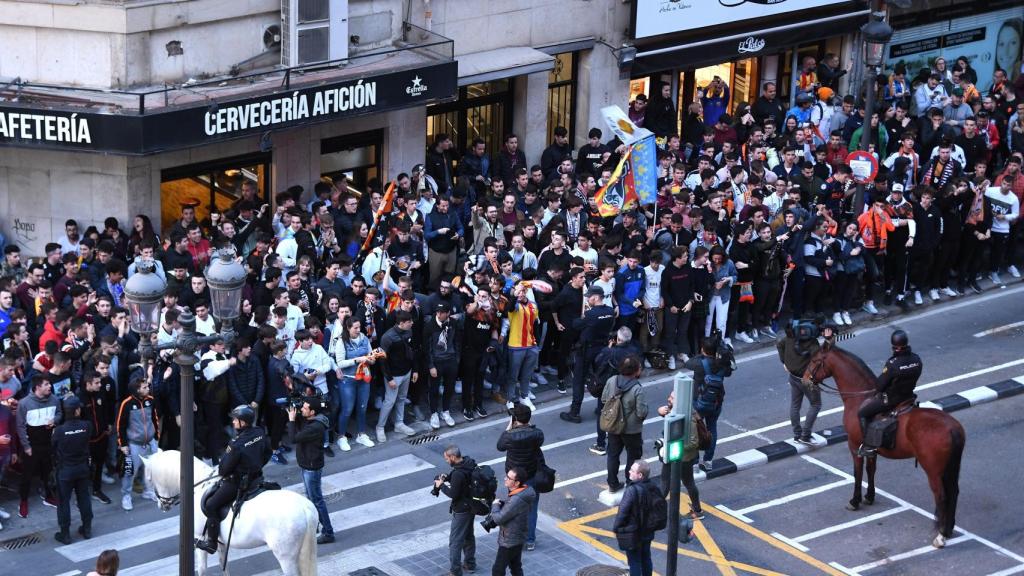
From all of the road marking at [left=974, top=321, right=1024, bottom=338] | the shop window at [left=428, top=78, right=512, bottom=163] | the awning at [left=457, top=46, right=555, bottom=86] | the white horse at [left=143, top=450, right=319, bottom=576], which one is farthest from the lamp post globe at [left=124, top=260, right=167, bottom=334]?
the road marking at [left=974, top=321, right=1024, bottom=338]

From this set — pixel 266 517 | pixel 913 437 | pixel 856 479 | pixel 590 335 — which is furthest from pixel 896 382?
pixel 266 517

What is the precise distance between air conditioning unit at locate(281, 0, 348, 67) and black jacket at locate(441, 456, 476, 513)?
29.5ft

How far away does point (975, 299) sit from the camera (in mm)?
27219

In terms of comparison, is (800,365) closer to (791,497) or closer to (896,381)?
(791,497)

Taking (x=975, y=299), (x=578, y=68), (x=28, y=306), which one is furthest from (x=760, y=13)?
(x=28, y=306)

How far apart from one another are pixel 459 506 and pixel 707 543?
3.18 meters

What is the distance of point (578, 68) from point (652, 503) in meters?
14.3

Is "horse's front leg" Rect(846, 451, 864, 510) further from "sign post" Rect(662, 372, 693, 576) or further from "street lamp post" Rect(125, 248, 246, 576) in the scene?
"street lamp post" Rect(125, 248, 246, 576)

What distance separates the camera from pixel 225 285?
14.3 metres

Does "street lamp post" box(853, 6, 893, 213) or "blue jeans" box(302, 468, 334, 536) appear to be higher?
"street lamp post" box(853, 6, 893, 213)

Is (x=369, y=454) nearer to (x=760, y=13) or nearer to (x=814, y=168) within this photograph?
(x=814, y=168)

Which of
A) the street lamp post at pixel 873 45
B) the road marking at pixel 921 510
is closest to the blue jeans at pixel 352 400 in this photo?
the road marking at pixel 921 510

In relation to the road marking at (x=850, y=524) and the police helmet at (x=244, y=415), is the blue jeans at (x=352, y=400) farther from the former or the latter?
the road marking at (x=850, y=524)

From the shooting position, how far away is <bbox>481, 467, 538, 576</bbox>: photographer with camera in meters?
16.7
